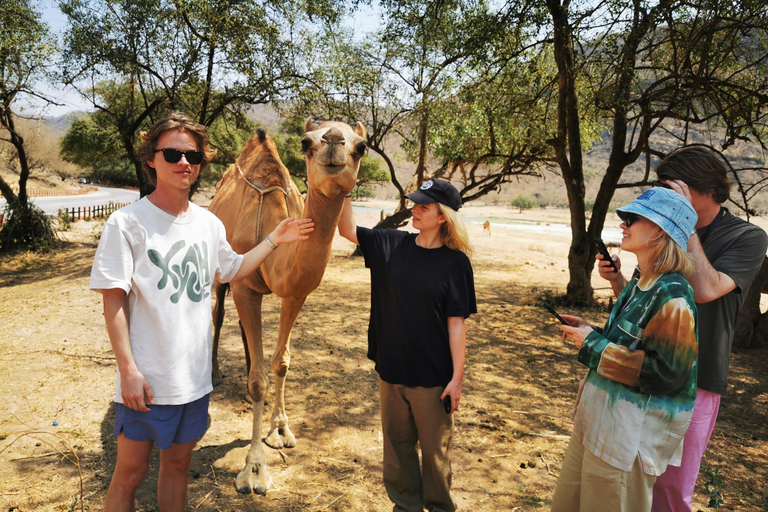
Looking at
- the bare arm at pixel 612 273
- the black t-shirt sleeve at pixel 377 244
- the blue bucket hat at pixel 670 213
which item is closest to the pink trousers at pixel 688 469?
the bare arm at pixel 612 273

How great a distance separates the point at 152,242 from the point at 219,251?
476 millimetres

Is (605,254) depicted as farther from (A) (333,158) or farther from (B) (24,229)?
(B) (24,229)

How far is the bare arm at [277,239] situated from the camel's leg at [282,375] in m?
1.35

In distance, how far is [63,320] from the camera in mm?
6973

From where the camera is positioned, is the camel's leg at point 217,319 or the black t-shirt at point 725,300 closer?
the black t-shirt at point 725,300

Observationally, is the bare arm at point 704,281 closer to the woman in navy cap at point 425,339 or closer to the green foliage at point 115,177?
the woman in navy cap at point 425,339

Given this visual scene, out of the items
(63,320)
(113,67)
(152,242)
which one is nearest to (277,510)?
(152,242)

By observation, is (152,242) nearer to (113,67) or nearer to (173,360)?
(173,360)

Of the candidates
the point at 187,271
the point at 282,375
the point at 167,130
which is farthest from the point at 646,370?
the point at 282,375

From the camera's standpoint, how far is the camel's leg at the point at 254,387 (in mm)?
3480

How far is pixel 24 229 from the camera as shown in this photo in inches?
499

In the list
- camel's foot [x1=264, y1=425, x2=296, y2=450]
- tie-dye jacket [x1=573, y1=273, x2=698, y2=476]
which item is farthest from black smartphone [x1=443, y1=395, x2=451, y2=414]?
camel's foot [x1=264, y1=425, x2=296, y2=450]

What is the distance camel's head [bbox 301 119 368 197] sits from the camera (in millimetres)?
2551

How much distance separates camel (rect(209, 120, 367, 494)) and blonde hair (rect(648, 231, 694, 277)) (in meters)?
1.57
